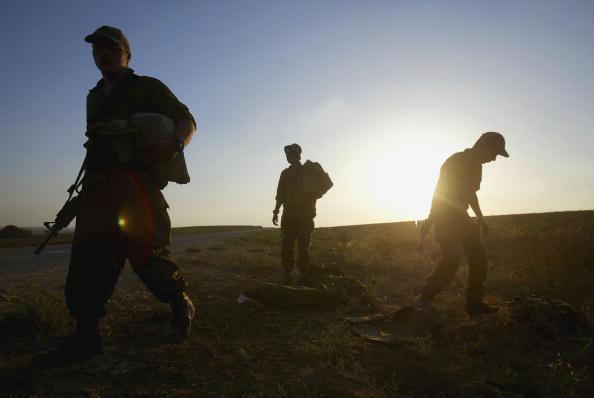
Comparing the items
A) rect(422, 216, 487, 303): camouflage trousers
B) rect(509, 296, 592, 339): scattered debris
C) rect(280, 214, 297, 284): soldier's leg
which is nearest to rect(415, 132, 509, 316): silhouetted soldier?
rect(422, 216, 487, 303): camouflage trousers

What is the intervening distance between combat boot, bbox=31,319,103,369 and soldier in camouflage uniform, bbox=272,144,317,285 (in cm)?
364

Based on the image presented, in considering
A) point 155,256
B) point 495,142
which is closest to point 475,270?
point 495,142

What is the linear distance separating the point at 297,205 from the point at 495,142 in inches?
118

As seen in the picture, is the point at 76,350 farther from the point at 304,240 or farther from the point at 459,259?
the point at 304,240

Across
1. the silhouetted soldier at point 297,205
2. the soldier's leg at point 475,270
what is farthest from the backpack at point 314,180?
the soldier's leg at point 475,270

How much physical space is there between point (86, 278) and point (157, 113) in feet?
4.13

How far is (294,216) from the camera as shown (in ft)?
20.4

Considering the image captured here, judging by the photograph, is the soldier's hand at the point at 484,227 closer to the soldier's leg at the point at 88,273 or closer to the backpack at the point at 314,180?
the backpack at the point at 314,180

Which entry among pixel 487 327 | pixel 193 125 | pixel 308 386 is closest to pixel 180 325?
pixel 308 386

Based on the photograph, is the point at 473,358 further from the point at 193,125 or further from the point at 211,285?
the point at 211,285

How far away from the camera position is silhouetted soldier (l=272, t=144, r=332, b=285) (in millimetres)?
6152

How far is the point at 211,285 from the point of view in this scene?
5.49 meters

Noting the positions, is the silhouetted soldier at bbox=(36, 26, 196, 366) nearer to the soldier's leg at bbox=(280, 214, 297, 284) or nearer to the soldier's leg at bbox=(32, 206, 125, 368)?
the soldier's leg at bbox=(32, 206, 125, 368)

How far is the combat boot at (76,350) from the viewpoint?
2.40 meters
